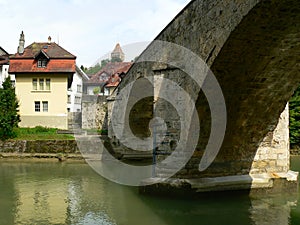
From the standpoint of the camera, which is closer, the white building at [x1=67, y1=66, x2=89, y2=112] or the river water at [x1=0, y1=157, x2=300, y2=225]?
the river water at [x1=0, y1=157, x2=300, y2=225]

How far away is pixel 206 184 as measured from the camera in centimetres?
879

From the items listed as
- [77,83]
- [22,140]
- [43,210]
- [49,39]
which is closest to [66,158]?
[22,140]

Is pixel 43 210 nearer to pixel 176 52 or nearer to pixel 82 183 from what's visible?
pixel 82 183

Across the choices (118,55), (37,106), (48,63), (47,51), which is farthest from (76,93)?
(118,55)

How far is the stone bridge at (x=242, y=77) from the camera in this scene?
619 cm

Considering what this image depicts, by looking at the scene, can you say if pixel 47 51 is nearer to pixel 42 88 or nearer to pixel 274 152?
pixel 42 88

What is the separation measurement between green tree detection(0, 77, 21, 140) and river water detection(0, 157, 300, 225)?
25.1 feet

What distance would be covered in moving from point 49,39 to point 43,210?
21.1 meters

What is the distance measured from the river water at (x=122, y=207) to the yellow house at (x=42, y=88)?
1192 cm

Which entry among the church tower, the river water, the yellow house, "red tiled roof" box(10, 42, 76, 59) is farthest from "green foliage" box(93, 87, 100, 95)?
the church tower

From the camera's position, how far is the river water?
23.4 ft

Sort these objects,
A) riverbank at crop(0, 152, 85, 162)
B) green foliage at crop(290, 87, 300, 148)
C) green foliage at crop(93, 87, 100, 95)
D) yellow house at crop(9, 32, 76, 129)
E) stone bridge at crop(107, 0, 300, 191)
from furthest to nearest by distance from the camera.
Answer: green foliage at crop(93, 87, 100, 95), yellow house at crop(9, 32, 76, 129), green foliage at crop(290, 87, 300, 148), riverbank at crop(0, 152, 85, 162), stone bridge at crop(107, 0, 300, 191)

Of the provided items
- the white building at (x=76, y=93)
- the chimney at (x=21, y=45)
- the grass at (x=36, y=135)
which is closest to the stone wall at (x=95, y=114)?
the grass at (x=36, y=135)

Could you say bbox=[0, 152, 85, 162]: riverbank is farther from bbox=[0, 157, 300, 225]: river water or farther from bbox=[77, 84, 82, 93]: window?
bbox=[77, 84, 82, 93]: window
